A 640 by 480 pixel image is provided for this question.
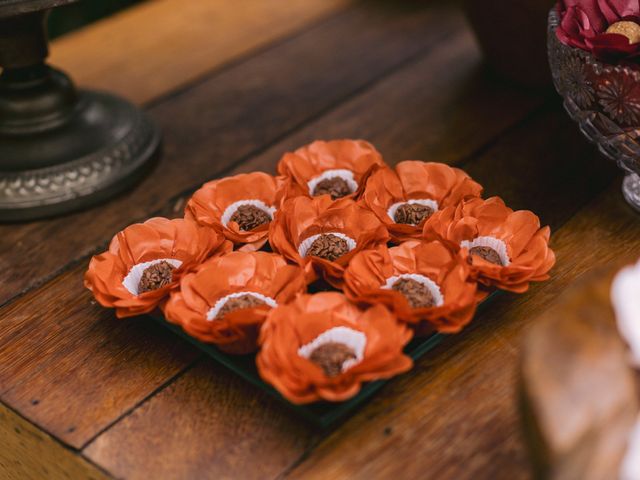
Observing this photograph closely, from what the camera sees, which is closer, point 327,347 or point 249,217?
point 327,347

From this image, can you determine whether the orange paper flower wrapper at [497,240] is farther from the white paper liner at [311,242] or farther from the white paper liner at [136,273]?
the white paper liner at [136,273]

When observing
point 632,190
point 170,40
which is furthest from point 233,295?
point 170,40

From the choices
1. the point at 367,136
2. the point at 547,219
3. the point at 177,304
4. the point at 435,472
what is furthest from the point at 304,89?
the point at 435,472

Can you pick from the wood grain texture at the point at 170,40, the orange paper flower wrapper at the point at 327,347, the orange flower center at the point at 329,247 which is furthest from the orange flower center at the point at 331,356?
the wood grain texture at the point at 170,40

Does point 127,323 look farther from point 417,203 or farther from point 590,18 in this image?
point 590,18

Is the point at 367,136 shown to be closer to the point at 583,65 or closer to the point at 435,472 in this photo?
the point at 583,65
